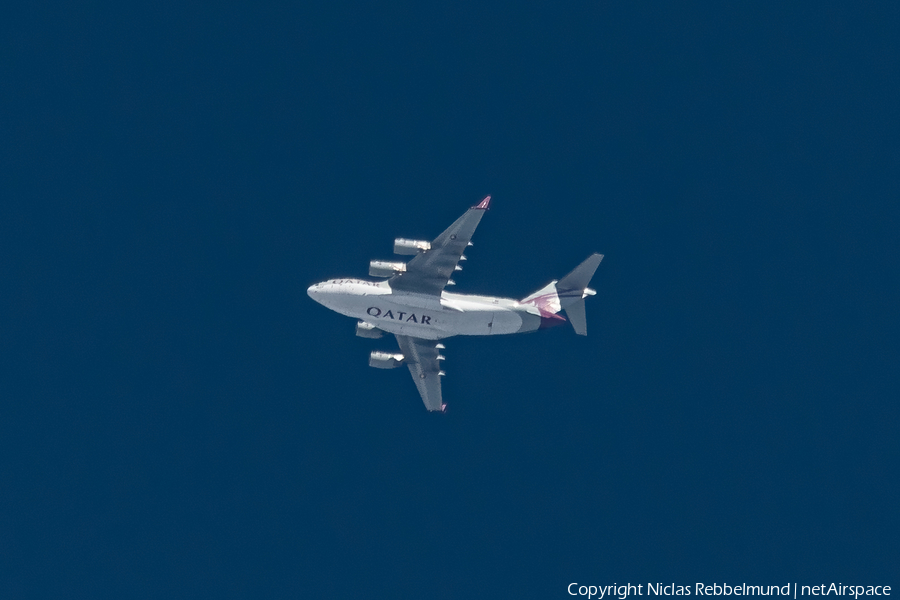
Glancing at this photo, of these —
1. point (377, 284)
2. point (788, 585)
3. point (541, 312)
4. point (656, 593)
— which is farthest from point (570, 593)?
point (377, 284)

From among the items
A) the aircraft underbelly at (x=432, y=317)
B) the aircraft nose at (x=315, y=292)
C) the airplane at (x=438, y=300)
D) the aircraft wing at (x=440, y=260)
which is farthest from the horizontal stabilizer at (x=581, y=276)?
the aircraft nose at (x=315, y=292)

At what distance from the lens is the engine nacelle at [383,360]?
3816 inches

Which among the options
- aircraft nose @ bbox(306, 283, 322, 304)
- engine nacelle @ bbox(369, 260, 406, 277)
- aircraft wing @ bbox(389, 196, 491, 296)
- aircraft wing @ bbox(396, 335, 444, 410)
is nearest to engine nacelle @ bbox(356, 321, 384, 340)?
aircraft wing @ bbox(396, 335, 444, 410)

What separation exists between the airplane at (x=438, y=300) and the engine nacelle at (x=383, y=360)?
6.66 ft

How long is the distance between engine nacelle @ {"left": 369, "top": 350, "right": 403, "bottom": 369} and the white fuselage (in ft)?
12.2

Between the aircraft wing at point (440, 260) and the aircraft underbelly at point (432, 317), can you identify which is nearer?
the aircraft wing at point (440, 260)

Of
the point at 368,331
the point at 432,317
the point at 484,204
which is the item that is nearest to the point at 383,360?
the point at 368,331

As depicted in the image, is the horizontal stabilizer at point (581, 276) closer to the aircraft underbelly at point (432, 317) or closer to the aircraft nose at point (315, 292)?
the aircraft underbelly at point (432, 317)

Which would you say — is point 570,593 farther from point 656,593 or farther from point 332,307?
point 332,307

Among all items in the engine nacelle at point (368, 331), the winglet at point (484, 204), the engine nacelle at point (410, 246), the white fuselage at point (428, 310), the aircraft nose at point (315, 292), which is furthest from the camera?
the engine nacelle at point (368, 331)

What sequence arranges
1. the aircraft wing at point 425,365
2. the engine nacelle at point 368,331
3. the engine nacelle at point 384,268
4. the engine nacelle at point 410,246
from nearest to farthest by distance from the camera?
the engine nacelle at point 410,246 < the engine nacelle at point 384,268 < the engine nacelle at point 368,331 < the aircraft wing at point 425,365

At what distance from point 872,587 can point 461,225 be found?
166 feet

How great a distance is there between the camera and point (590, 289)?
3782 inches

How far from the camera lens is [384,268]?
9344 cm
